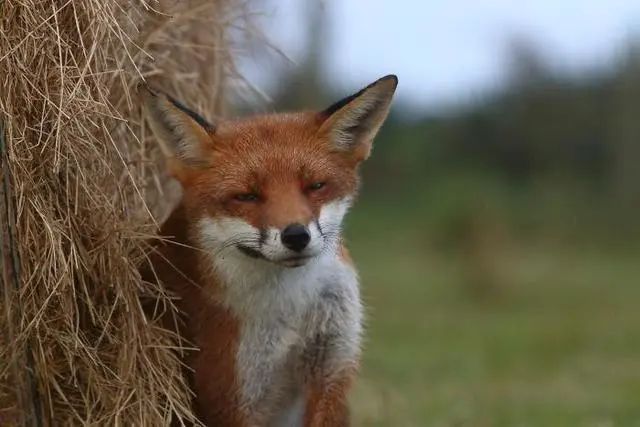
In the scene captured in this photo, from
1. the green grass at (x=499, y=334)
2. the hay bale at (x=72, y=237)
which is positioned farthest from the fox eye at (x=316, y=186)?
the green grass at (x=499, y=334)

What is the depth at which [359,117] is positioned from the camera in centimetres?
564

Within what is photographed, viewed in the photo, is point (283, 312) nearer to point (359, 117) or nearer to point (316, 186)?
point (316, 186)

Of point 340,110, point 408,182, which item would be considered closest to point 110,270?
point 340,110

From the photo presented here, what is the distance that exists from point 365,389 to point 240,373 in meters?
4.52

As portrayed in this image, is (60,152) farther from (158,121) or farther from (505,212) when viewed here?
(505,212)

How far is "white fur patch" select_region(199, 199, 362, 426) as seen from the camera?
5520mm

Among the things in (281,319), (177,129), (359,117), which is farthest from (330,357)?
(177,129)

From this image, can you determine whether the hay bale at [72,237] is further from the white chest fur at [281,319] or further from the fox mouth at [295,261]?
the fox mouth at [295,261]

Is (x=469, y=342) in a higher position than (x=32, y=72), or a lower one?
lower

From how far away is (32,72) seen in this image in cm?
538

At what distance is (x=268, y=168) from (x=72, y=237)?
99 centimetres

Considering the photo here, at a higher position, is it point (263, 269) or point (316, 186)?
point (316, 186)

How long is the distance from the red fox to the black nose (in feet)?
0.84

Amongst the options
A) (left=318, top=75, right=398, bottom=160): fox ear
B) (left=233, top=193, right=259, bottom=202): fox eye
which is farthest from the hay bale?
(left=318, top=75, right=398, bottom=160): fox ear
